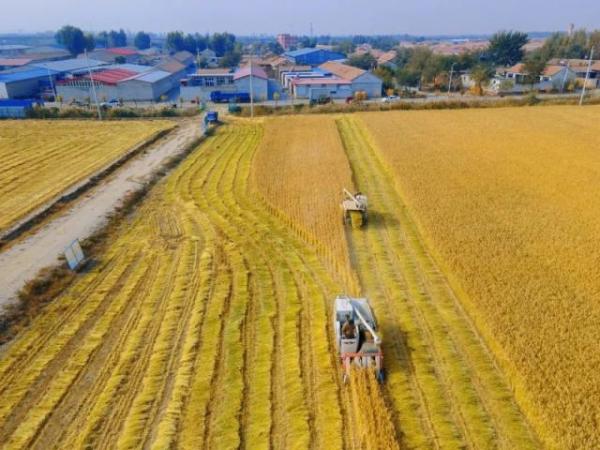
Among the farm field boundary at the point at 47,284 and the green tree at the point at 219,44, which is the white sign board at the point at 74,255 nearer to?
the farm field boundary at the point at 47,284

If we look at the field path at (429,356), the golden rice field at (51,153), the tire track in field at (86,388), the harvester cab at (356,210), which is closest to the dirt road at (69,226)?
the golden rice field at (51,153)

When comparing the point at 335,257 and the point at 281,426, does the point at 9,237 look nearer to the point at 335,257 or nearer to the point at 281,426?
the point at 335,257

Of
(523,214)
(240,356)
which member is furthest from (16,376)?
(523,214)

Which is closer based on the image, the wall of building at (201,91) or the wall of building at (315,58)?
the wall of building at (201,91)

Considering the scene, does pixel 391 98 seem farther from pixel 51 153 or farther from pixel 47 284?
pixel 47 284

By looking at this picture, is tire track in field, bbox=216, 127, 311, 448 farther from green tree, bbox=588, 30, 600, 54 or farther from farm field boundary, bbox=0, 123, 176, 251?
green tree, bbox=588, 30, 600, 54

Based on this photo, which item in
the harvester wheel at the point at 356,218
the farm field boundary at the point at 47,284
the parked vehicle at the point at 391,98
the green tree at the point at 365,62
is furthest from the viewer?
the green tree at the point at 365,62

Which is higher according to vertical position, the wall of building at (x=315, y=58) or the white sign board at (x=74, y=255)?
the wall of building at (x=315, y=58)

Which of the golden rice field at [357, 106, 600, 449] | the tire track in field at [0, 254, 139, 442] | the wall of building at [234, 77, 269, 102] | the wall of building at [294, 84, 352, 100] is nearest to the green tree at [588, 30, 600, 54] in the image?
the wall of building at [294, 84, 352, 100]
